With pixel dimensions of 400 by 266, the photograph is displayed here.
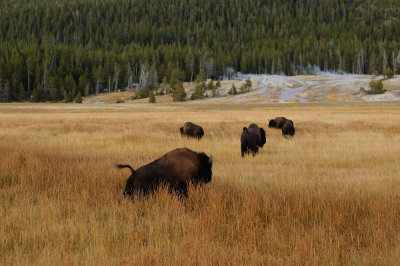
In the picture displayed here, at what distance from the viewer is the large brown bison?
5.60 m

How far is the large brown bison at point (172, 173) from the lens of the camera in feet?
18.4

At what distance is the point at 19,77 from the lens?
114m

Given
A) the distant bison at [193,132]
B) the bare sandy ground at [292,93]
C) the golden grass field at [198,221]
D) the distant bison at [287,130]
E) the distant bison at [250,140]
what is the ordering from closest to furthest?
the golden grass field at [198,221], the distant bison at [250,140], the distant bison at [193,132], the distant bison at [287,130], the bare sandy ground at [292,93]

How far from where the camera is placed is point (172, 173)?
5734mm

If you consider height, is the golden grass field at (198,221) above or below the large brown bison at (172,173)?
below

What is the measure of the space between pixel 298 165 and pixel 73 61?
15171 cm

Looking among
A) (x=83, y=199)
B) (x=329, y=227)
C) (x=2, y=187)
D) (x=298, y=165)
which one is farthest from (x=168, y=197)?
(x=298, y=165)

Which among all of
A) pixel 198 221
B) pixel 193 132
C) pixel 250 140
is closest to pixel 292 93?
pixel 193 132

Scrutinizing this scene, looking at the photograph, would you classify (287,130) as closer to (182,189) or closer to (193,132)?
(193,132)

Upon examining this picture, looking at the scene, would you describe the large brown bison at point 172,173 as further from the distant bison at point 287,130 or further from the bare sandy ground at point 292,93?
the bare sandy ground at point 292,93

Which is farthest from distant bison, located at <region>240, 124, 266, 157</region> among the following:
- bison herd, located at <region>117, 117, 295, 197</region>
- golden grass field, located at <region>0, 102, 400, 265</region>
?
bison herd, located at <region>117, 117, 295, 197</region>

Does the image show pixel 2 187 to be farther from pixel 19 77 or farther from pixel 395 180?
pixel 19 77

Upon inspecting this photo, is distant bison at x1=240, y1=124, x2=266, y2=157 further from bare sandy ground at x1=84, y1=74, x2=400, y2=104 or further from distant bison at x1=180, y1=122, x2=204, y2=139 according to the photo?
bare sandy ground at x1=84, y1=74, x2=400, y2=104

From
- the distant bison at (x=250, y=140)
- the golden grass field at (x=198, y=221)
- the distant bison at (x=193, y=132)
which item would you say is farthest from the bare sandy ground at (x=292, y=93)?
the golden grass field at (x=198, y=221)
